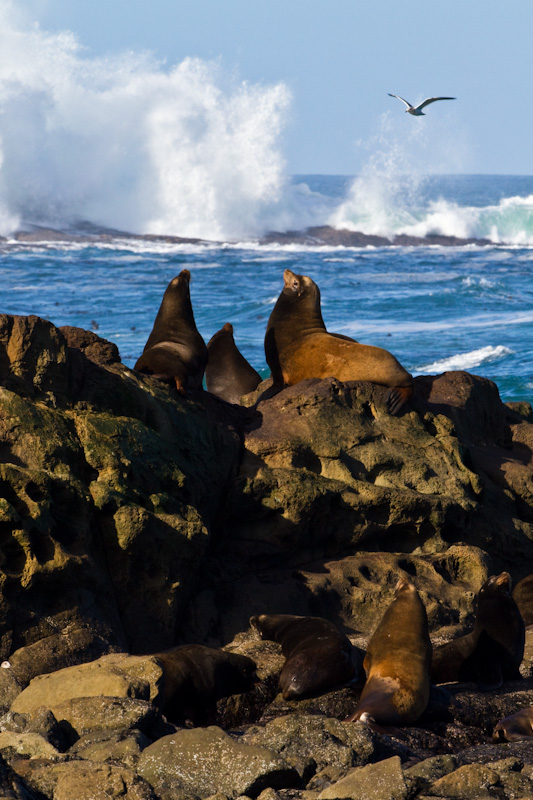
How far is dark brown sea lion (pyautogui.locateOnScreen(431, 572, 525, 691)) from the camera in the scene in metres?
5.74

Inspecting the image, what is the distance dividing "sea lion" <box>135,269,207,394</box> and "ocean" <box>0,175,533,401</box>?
31.6 feet

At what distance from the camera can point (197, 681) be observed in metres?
5.09

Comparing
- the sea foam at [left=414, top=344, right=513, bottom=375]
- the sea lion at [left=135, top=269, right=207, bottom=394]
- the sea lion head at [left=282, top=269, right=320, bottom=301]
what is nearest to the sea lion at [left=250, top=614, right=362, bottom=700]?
the sea lion at [left=135, top=269, right=207, bottom=394]

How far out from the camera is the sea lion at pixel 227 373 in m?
9.93

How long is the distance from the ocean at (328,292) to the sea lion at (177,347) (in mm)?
9619

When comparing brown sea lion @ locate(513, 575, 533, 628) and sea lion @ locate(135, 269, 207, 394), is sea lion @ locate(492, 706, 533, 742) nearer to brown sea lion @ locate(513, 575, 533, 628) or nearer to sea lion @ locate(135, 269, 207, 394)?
brown sea lion @ locate(513, 575, 533, 628)

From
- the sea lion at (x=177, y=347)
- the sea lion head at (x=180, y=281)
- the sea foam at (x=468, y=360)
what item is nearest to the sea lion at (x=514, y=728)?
the sea lion at (x=177, y=347)

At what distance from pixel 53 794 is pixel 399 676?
2.10 meters

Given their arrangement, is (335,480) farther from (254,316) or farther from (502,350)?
(254,316)

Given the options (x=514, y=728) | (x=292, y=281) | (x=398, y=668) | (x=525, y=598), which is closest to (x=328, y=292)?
(x=292, y=281)

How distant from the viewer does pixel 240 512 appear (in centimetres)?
694

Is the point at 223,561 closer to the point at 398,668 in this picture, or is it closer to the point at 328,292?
Answer: the point at 398,668

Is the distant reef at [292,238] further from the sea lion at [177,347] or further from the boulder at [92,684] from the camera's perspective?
the boulder at [92,684]

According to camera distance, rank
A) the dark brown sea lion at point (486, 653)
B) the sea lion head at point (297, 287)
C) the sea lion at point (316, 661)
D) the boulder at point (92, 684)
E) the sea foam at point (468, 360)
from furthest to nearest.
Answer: the sea foam at point (468, 360), the sea lion head at point (297, 287), the dark brown sea lion at point (486, 653), the sea lion at point (316, 661), the boulder at point (92, 684)
